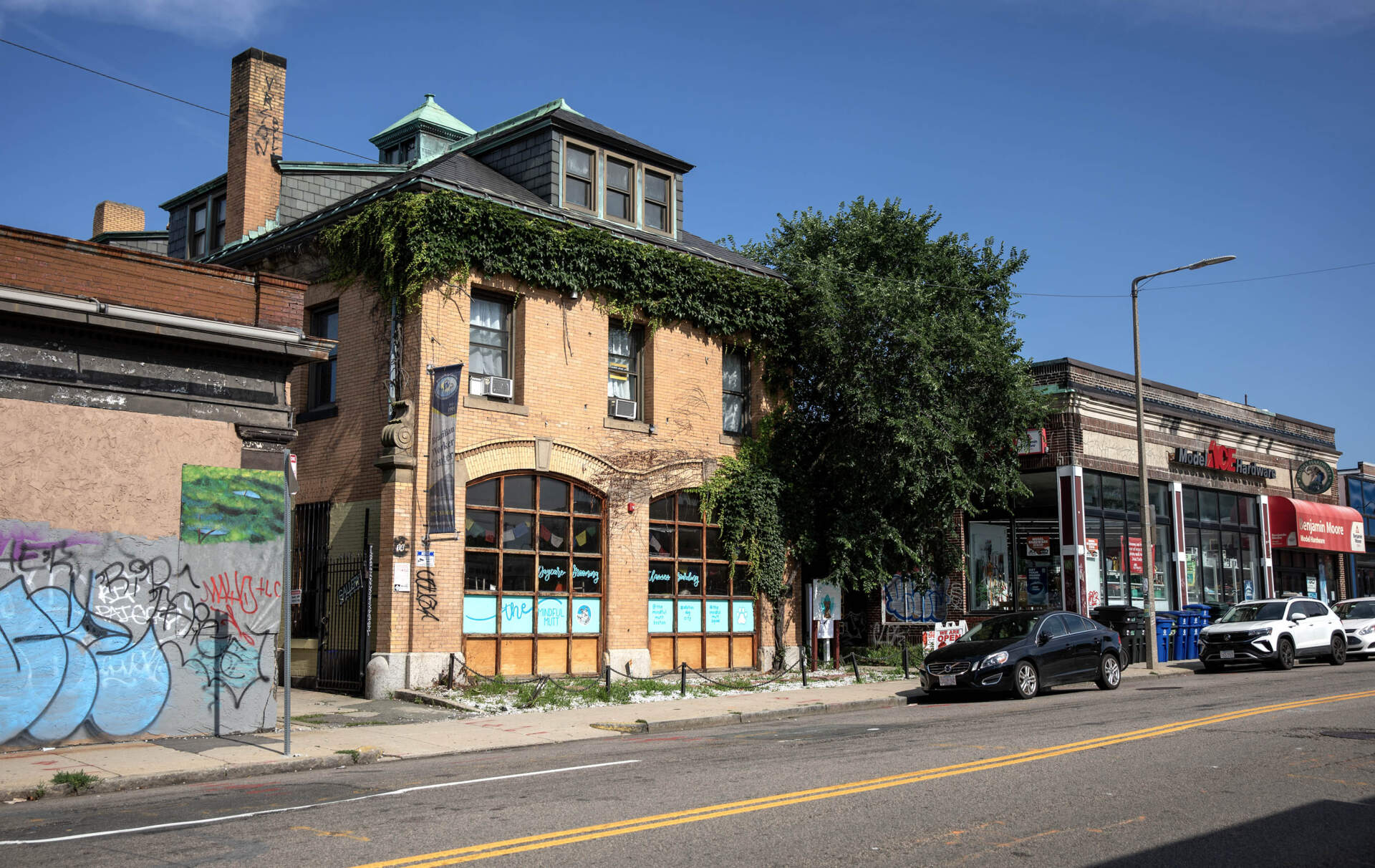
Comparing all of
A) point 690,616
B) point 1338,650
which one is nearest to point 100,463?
point 690,616

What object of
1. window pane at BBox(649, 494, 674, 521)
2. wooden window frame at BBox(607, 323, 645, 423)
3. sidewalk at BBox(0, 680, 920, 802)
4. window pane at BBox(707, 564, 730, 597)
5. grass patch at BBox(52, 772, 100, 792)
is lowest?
sidewalk at BBox(0, 680, 920, 802)

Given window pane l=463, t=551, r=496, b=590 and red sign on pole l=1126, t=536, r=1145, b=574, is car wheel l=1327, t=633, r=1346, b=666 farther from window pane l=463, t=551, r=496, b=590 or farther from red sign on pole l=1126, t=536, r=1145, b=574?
window pane l=463, t=551, r=496, b=590

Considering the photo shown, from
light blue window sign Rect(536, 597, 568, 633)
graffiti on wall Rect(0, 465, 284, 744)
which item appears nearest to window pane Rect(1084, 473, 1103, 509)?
light blue window sign Rect(536, 597, 568, 633)

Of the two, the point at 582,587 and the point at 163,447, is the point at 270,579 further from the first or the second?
the point at 582,587

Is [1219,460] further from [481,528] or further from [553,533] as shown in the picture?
[481,528]

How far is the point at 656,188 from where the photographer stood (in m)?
24.2

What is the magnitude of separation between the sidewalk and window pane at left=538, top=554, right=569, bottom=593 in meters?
3.28

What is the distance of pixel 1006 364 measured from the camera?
23984 mm

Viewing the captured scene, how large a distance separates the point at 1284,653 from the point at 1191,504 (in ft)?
36.7

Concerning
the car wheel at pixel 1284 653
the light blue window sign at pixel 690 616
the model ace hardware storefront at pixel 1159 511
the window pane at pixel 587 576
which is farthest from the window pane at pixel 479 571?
the car wheel at pixel 1284 653

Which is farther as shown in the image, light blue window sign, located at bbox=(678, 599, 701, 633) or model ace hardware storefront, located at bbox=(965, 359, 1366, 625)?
model ace hardware storefront, located at bbox=(965, 359, 1366, 625)

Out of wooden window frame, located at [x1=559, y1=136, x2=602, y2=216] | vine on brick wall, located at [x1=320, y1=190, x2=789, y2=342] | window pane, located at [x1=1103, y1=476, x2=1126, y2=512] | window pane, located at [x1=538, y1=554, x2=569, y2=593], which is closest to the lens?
vine on brick wall, located at [x1=320, y1=190, x2=789, y2=342]

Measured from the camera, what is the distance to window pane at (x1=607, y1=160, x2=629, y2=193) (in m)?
23.3

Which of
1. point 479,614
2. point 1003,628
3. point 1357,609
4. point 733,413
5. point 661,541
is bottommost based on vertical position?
point 1357,609
